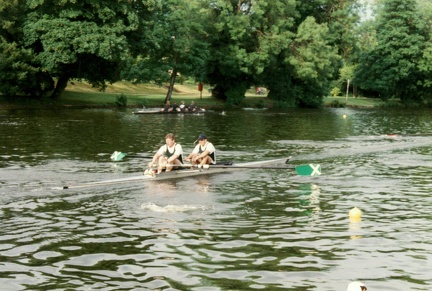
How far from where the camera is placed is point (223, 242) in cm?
1675

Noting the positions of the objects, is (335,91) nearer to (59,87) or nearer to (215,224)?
(59,87)

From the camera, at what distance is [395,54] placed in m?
113

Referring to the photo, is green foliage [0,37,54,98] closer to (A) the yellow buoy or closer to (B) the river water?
(B) the river water

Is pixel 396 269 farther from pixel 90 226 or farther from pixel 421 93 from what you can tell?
pixel 421 93

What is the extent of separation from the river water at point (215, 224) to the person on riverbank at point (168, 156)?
928mm

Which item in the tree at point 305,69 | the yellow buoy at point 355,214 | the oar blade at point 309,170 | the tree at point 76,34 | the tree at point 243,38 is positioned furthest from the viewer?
the tree at point 305,69

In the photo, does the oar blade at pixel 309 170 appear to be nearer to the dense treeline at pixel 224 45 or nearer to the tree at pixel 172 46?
the dense treeline at pixel 224 45

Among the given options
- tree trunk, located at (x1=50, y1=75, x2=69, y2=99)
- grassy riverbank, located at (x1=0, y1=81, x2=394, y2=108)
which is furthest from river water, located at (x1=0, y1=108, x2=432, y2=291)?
tree trunk, located at (x1=50, y1=75, x2=69, y2=99)

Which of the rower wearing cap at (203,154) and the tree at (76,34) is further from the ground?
the tree at (76,34)

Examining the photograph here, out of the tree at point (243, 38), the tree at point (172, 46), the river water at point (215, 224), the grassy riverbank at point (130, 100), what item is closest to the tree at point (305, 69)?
the tree at point (243, 38)

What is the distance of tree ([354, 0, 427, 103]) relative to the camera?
11294 centimetres

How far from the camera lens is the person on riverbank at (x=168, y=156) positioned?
27.6 metres

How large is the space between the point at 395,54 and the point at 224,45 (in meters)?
35.2

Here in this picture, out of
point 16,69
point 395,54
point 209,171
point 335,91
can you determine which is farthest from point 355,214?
point 335,91
